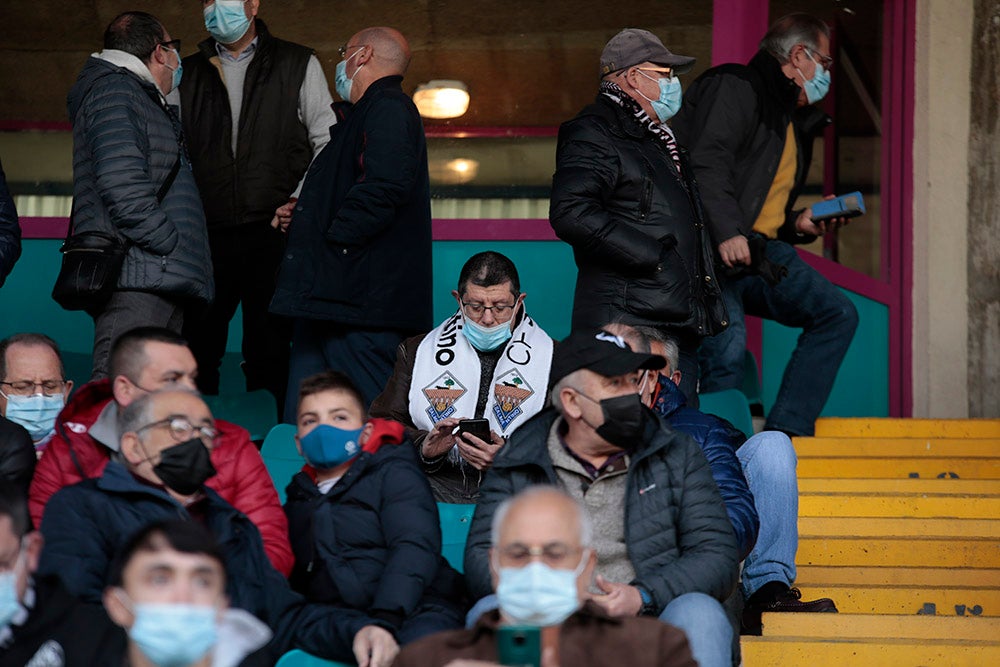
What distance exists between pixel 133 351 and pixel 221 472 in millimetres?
433

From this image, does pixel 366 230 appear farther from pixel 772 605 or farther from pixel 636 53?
pixel 772 605

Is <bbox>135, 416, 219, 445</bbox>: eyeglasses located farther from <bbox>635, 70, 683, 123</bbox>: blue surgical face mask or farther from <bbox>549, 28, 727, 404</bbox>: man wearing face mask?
<bbox>635, 70, 683, 123</bbox>: blue surgical face mask

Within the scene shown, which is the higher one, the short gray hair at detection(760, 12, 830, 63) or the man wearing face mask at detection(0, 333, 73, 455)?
the short gray hair at detection(760, 12, 830, 63)

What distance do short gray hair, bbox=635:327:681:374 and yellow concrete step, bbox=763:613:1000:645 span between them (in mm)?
910

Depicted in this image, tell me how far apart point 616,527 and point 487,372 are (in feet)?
4.47

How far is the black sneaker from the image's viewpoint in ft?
17.9

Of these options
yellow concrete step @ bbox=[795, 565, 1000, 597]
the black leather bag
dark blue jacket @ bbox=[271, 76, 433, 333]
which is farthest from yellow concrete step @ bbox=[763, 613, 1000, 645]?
the black leather bag

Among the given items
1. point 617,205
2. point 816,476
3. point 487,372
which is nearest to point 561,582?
point 487,372

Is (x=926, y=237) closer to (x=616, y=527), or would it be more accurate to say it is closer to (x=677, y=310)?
(x=677, y=310)

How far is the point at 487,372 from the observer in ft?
19.9

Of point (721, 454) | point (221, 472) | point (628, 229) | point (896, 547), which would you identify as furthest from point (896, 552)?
point (221, 472)

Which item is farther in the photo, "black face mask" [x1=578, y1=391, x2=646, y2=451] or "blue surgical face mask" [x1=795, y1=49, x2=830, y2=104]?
"blue surgical face mask" [x1=795, y1=49, x2=830, y2=104]

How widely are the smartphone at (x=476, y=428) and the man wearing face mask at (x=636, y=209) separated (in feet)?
2.86

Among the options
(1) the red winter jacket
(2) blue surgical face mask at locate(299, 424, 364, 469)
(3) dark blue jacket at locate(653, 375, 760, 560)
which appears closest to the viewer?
(1) the red winter jacket
